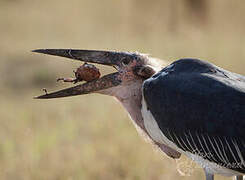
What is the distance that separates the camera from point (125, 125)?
5926 mm

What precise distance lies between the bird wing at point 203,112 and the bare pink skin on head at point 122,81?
37 centimetres

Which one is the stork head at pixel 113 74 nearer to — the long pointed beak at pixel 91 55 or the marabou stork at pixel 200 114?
the long pointed beak at pixel 91 55

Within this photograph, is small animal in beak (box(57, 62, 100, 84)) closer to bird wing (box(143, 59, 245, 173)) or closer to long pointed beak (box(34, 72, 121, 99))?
long pointed beak (box(34, 72, 121, 99))

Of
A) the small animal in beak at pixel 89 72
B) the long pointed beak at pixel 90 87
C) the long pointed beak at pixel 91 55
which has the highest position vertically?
the long pointed beak at pixel 91 55

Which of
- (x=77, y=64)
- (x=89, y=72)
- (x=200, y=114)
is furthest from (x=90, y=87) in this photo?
(x=77, y=64)

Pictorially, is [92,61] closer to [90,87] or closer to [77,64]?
[90,87]

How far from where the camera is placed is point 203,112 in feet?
9.96

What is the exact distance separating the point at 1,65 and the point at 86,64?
20.8 ft

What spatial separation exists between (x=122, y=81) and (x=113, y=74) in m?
0.08

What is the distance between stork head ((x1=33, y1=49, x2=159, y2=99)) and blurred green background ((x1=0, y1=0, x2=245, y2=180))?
0.61 m

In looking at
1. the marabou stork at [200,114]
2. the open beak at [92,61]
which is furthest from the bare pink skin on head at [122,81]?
the marabou stork at [200,114]

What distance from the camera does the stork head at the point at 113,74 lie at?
3.60 m

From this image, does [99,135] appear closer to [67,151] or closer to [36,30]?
[67,151]

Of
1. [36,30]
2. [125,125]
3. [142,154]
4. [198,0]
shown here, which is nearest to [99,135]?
[125,125]
